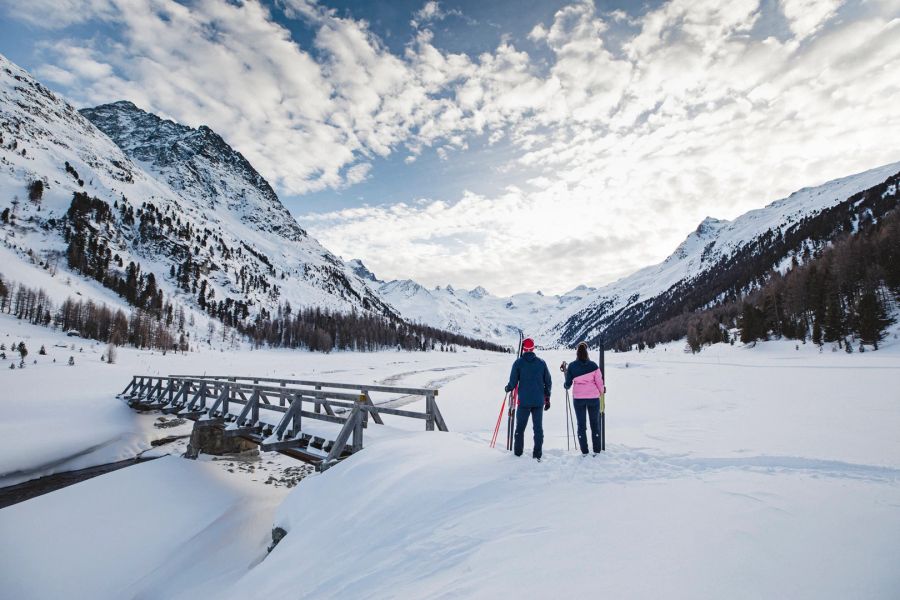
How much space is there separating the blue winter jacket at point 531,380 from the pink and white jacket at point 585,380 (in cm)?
59

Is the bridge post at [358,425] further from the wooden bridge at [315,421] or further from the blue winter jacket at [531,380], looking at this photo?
the blue winter jacket at [531,380]

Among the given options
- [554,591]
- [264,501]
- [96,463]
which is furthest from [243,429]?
[554,591]

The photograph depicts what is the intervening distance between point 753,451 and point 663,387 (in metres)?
19.4

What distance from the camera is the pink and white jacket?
8.13 m

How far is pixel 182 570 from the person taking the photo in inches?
345

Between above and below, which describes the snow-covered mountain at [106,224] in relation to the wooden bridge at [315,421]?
above

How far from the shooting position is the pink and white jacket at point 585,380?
813 cm

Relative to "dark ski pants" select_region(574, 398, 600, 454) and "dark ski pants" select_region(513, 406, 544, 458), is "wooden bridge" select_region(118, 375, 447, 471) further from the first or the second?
"dark ski pants" select_region(574, 398, 600, 454)

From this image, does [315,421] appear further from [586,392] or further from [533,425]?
[586,392]

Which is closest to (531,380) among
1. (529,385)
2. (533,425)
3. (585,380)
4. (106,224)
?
(529,385)

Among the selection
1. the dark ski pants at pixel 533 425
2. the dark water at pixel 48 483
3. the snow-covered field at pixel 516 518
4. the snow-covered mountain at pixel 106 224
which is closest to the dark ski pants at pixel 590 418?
the snow-covered field at pixel 516 518

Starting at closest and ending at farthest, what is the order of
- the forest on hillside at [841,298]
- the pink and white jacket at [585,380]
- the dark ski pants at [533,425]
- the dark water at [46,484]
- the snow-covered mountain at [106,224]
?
the dark ski pants at [533,425] < the pink and white jacket at [585,380] < the dark water at [46,484] < the forest on hillside at [841,298] < the snow-covered mountain at [106,224]

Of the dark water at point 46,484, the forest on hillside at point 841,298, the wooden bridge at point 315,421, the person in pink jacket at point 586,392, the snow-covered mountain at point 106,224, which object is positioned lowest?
the dark water at point 46,484

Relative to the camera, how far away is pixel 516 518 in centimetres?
468
